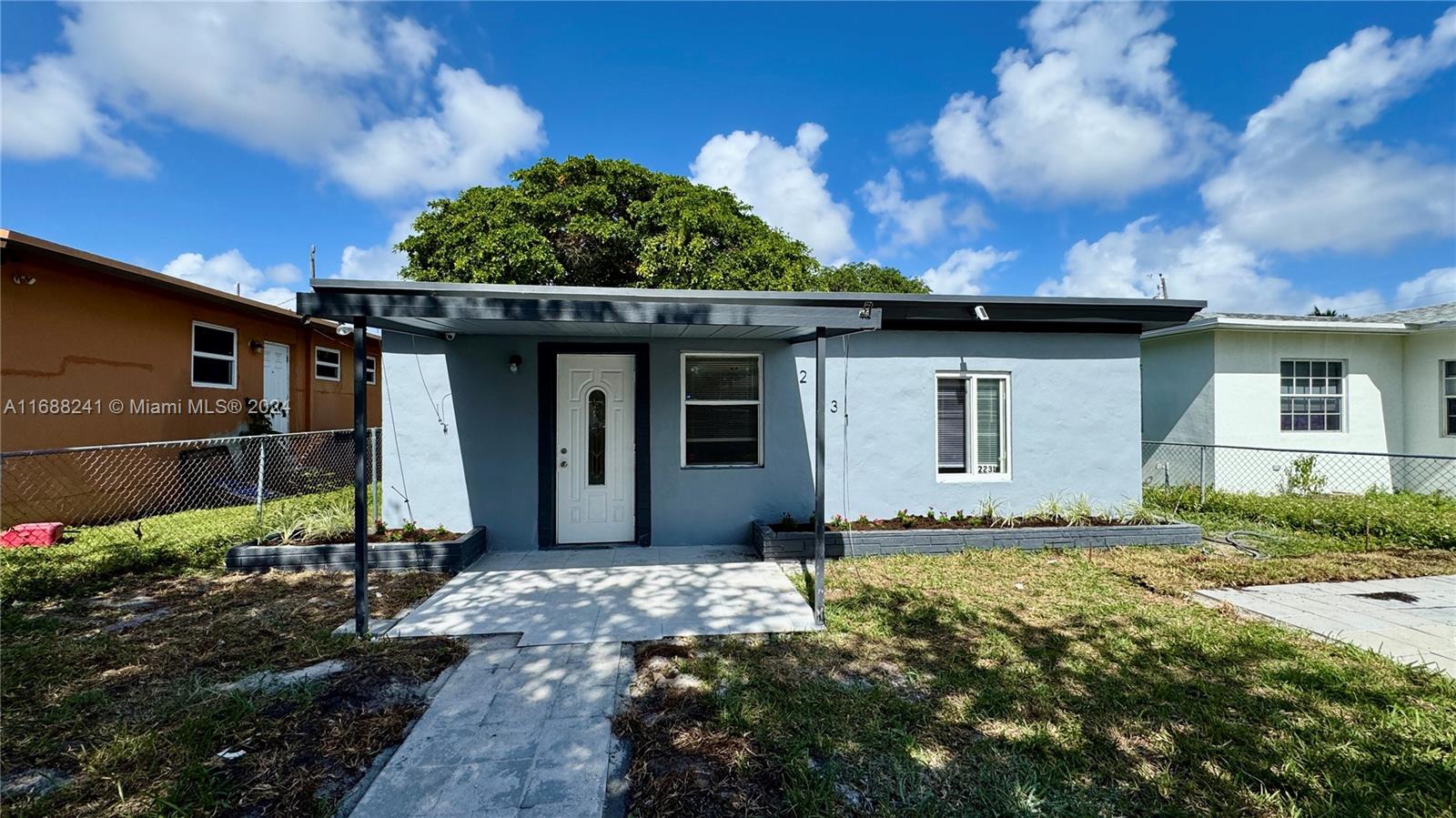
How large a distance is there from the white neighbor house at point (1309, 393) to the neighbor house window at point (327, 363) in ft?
53.3

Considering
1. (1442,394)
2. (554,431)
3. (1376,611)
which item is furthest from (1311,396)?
(554,431)

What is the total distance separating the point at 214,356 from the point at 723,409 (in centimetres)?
894

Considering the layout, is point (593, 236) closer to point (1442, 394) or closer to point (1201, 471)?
point (1201, 471)

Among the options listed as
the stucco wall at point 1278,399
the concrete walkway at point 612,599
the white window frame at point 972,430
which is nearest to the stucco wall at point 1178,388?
the stucco wall at point 1278,399

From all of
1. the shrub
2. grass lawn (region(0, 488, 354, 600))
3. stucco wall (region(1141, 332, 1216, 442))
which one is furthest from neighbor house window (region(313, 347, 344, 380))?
stucco wall (region(1141, 332, 1216, 442))

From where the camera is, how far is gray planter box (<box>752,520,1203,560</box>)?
580 centimetres

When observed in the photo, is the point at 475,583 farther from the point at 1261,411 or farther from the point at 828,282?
the point at 828,282

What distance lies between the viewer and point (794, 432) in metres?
6.49

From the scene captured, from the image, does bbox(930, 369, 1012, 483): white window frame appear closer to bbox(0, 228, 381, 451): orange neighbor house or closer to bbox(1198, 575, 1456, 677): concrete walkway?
bbox(1198, 575, 1456, 677): concrete walkway

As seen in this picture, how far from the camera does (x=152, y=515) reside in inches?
310

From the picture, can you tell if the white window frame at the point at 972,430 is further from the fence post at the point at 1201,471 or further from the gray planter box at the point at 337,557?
the gray planter box at the point at 337,557

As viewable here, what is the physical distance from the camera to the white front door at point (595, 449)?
20.5 ft

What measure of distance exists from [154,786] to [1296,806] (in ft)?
15.4

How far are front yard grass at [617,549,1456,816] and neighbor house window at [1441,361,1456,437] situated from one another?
9.84 meters
